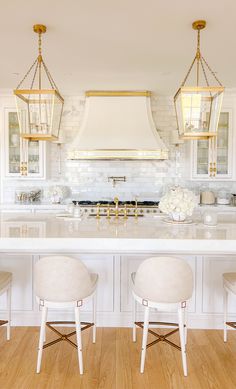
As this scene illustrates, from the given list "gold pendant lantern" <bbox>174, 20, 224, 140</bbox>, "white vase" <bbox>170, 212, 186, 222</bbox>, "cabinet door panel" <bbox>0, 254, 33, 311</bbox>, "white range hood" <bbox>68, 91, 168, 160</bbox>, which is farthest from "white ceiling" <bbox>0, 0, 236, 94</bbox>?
"cabinet door panel" <bbox>0, 254, 33, 311</bbox>

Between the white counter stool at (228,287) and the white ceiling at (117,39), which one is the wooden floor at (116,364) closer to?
the white counter stool at (228,287)

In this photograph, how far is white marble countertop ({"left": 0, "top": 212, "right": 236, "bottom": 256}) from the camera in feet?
7.18

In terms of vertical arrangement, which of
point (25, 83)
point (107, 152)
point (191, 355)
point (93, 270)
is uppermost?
point (25, 83)

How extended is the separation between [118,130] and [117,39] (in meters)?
1.74

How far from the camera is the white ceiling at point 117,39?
2623mm

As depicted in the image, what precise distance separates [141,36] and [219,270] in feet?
7.54

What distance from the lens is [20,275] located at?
2.84m

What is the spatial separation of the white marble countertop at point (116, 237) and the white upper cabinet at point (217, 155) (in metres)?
2.35

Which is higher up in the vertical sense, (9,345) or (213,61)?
(213,61)

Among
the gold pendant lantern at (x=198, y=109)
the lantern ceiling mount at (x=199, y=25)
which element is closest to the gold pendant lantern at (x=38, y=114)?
the gold pendant lantern at (x=198, y=109)

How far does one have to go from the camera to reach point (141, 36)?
3.15 metres

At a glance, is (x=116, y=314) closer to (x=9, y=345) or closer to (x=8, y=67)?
(x=9, y=345)

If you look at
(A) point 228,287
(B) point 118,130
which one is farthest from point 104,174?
(A) point 228,287

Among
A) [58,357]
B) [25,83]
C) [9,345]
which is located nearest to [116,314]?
[58,357]
